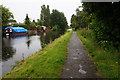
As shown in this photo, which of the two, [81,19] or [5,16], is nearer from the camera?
[81,19]

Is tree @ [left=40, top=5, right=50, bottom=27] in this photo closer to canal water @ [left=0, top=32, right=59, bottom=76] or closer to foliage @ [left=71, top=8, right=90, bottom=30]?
foliage @ [left=71, top=8, right=90, bottom=30]

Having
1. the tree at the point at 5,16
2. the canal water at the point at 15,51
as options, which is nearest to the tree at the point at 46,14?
the tree at the point at 5,16

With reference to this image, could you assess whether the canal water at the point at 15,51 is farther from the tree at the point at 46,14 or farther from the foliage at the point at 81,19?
the tree at the point at 46,14

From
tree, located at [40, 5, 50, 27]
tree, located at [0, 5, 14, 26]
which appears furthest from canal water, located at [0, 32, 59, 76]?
tree, located at [40, 5, 50, 27]

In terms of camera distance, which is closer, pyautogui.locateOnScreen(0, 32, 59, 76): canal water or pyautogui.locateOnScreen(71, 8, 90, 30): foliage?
pyautogui.locateOnScreen(0, 32, 59, 76): canal water

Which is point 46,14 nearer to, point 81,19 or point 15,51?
point 81,19

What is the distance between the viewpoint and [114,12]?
97.4 inches

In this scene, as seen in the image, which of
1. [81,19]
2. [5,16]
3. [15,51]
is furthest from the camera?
[5,16]

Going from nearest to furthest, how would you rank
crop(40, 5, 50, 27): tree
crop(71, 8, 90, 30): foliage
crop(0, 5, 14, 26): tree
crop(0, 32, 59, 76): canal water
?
crop(0, 32, 59, 76): canal water
crop(71, 8, 90, 30): foliage
crop(0, 5, 14, 26): tree
crop(40, 5, 50, 27): tree

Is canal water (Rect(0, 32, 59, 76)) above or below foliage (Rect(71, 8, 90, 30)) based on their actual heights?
below

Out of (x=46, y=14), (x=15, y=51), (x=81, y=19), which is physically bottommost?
(x=15, y=51)

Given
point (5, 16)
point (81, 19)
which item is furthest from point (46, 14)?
point (81, 19)

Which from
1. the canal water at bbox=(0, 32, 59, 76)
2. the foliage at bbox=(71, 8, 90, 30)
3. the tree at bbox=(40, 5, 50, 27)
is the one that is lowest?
the canal water at bbox=(0, 32, 59, 76)

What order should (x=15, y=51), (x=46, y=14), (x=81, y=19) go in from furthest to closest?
(x=46, y=14)
(x=81, y=19)
(x=15, y=51)
